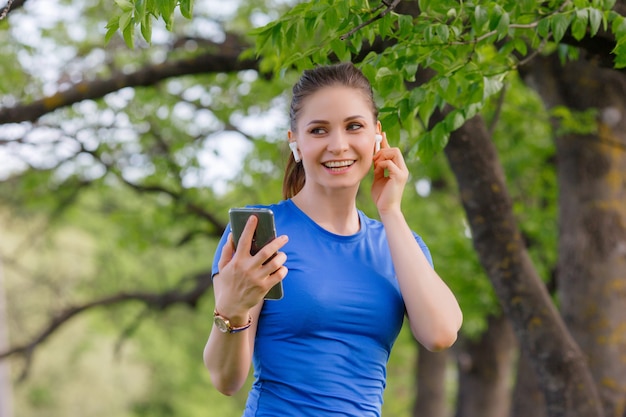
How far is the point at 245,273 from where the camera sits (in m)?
2.24

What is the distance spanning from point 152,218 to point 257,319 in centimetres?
848

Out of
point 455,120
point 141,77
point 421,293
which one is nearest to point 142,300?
point 141,77

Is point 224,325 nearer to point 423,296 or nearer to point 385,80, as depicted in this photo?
point 423,296

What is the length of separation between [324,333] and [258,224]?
Result: 0.40m

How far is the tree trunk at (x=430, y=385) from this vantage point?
1241 centimetres

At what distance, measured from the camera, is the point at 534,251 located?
967 centimetres

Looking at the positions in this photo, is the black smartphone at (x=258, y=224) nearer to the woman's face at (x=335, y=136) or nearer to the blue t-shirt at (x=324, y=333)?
the blue t-shirt at (x=324, y=333)

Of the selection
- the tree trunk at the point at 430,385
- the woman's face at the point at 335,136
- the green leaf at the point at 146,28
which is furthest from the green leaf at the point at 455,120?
the tree trunk at the point at 430,385

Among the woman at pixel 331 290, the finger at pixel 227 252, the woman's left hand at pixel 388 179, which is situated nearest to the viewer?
the finger at pixel 227 252

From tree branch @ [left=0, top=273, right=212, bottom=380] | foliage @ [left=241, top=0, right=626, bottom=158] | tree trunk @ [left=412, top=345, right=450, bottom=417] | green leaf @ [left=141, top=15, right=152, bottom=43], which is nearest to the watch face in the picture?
green leaf @ [left=141, top=15, right=152, bottom=43]

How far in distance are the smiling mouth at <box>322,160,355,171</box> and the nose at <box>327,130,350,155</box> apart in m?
0.04

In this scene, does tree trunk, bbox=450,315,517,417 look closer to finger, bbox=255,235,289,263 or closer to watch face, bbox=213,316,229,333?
watch face, bbox=213,316,229,333

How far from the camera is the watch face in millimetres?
2345

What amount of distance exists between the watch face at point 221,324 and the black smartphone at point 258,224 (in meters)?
0.21
